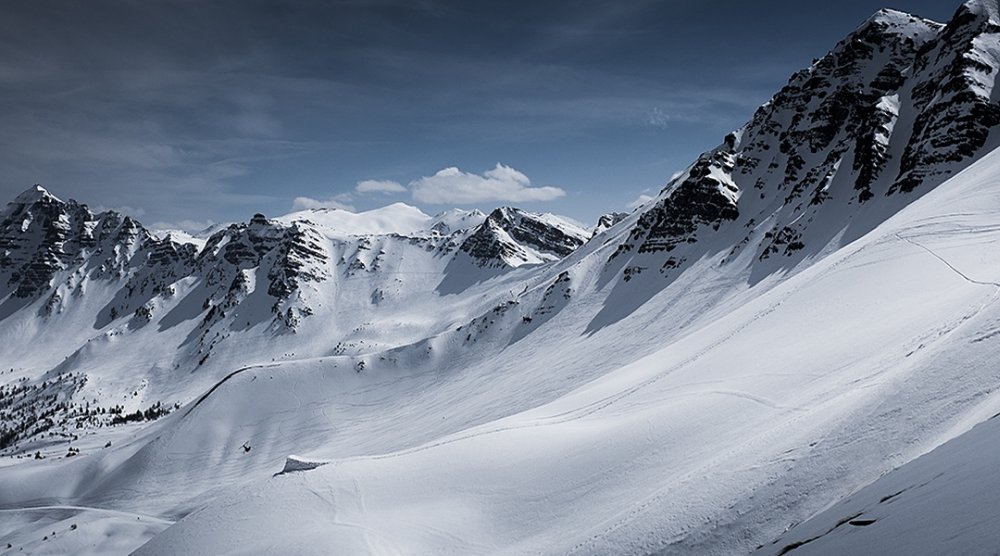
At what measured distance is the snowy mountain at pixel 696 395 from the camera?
15.8 m

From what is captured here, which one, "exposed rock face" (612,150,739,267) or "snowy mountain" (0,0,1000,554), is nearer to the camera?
"snowy mountain" (0,0,1000,554)

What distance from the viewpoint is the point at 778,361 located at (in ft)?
86.0

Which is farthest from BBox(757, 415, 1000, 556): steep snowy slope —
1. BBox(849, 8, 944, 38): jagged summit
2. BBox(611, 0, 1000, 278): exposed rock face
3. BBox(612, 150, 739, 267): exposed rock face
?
BBox(849, 8, 944, 38): jagged summit

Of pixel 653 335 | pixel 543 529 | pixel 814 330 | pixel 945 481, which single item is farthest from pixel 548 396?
pixel 945 481

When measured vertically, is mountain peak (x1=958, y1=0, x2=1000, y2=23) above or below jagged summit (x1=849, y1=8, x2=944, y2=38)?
below

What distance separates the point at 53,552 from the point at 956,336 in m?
89.5

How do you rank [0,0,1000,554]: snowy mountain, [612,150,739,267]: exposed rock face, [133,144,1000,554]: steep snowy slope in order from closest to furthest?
[133,144,1000,554]: steep snowy slope, [0,0,1000,554]: snowy mountain, [612,150,739,267]: exposed rock face

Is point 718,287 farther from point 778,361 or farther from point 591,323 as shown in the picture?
point 778,361

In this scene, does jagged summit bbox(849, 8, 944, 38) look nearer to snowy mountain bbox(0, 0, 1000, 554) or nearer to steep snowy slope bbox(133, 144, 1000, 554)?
snowy mountain bbox(0, 0, 1000, 554)

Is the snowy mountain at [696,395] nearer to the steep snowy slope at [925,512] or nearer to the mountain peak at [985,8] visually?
the steep snowy slope at [925,512]

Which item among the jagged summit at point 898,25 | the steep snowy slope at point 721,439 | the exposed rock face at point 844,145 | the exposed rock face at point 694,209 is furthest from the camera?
the exposed rock face at point 694,209

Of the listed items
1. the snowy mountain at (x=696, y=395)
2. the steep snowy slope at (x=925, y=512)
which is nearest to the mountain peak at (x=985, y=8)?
the snowy mountain at (x=696, y=395)

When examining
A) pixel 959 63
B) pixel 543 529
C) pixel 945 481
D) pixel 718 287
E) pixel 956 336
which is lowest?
pixel 543 529

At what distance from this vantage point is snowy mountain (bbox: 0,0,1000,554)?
15.8 meters
